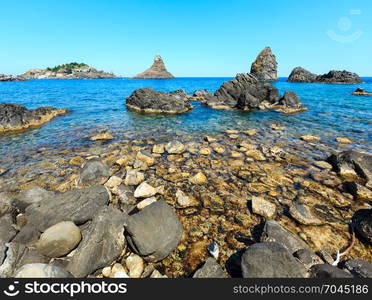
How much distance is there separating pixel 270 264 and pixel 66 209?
207 inches

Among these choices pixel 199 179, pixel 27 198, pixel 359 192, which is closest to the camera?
pixel 27 198

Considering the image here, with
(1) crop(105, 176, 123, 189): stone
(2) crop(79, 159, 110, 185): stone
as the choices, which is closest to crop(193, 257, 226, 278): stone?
(1) crop(105, 176, 123, 189): stone

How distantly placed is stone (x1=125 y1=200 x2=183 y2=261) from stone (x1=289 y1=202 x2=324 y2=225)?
365 centimetres

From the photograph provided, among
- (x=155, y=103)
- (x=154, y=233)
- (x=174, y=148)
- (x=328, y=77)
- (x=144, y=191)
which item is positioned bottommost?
(x=144, y=191)

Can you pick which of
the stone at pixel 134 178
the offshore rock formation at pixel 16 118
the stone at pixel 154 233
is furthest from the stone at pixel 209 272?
the offshore rock formation at pixel 16 118

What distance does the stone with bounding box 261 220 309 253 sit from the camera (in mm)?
4125

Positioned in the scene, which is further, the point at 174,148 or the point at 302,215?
the point at 174,148

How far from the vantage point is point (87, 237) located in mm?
3992

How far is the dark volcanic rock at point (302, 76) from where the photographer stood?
12464cm

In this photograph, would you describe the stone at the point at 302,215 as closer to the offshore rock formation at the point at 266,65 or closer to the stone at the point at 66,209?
the stone at the point at 66,209

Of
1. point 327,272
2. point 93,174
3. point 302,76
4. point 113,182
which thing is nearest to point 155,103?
point 93,174

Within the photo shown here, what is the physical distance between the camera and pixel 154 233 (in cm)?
424

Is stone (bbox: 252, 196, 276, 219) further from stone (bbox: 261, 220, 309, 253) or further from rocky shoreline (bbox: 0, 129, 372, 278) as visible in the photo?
stone (bbox: 261, 220, 309, 253)

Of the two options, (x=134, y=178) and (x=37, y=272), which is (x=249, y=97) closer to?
(x=134, y=178)
